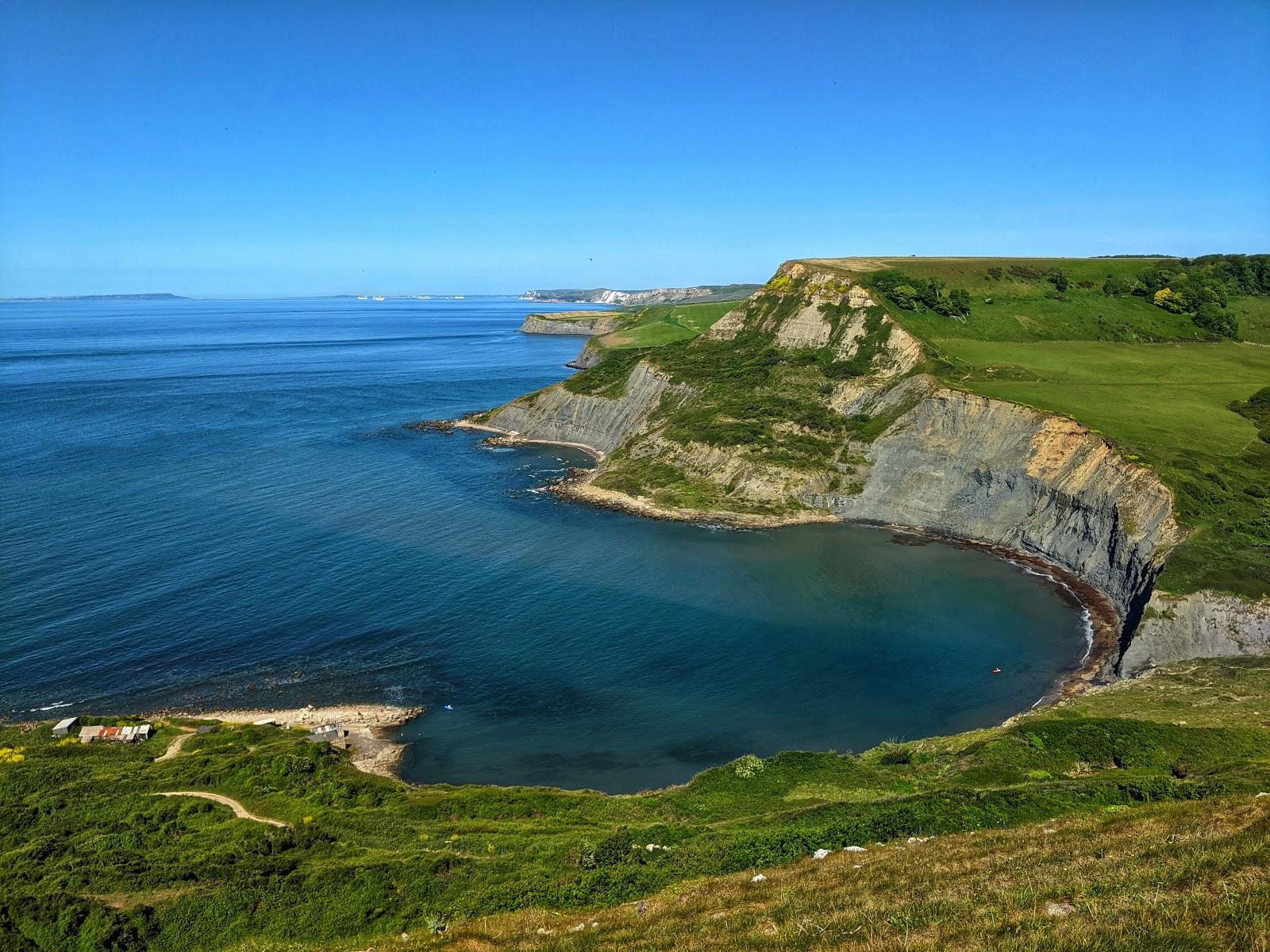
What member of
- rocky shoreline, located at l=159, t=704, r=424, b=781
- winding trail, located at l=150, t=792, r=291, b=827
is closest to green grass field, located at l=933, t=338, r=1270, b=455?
rocky shoreline, located at l=159, t=704, r=424, b=781

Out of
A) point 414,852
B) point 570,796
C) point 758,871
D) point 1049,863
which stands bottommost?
point 570,796

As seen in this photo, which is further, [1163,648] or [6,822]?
[1163,648]

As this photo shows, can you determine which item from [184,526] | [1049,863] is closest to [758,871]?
[1049,863]

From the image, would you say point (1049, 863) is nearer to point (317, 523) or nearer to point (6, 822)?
point (6, 822)

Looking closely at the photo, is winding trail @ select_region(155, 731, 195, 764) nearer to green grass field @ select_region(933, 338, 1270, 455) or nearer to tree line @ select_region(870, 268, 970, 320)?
green grass field @ select_region(933, 338, 1270, 455)

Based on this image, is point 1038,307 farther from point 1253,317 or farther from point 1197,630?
point 1197,630

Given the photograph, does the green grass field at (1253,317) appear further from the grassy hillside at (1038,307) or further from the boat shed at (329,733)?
the boat shed at (329,733)
